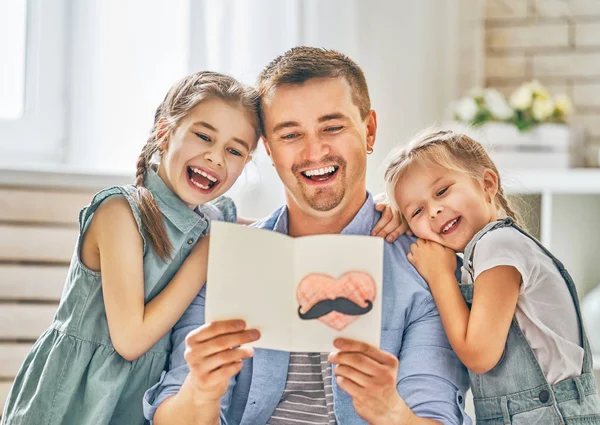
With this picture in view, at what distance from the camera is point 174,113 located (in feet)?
5.19

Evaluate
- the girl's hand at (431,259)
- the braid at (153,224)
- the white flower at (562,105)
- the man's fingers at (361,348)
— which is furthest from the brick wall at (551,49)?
the man's fingers at (361,348)

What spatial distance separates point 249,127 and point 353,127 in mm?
205

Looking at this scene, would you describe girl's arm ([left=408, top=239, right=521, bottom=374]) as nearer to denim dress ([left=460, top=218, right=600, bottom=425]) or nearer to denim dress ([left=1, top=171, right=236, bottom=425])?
denim dress ([left=460, top=218, right=600, bottom=425])

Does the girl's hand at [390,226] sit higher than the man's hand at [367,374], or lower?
higher

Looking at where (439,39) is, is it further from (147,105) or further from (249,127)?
(249,127)

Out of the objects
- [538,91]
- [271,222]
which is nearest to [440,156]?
[271,222]

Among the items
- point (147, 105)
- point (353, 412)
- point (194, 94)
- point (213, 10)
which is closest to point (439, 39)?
point (213, 10)

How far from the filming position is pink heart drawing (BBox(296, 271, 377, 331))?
1216mm

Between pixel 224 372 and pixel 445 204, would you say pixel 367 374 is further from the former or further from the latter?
pixel 445 204

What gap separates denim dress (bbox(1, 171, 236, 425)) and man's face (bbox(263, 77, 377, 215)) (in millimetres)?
214

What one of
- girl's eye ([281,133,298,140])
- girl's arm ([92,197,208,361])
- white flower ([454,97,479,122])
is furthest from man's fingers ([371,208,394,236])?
white flower ([454,97,479,122])

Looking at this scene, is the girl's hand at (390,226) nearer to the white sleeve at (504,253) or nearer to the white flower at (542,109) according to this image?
the white sleeve at (504,253)

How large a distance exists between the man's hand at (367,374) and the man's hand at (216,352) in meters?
0.14

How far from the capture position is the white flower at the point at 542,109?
106 inches
